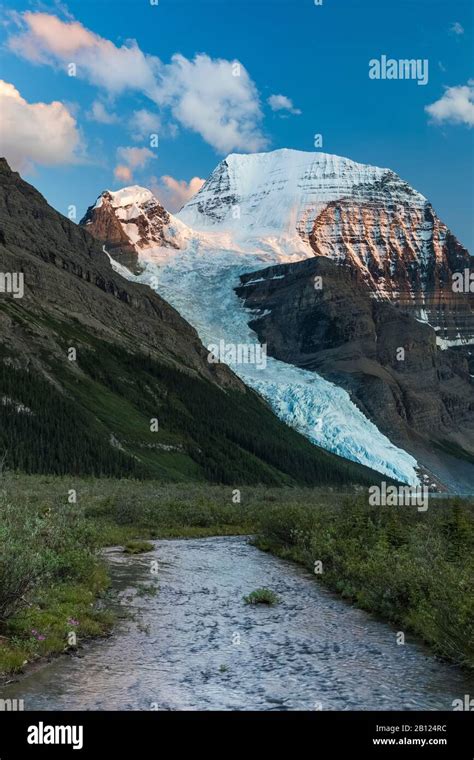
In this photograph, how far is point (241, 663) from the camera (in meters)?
16.1

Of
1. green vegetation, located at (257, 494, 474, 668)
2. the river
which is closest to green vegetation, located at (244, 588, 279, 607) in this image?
the river

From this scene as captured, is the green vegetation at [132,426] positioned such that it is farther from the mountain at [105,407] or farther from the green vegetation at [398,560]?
the green vegetation at [398,560]

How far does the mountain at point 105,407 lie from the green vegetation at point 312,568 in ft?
235

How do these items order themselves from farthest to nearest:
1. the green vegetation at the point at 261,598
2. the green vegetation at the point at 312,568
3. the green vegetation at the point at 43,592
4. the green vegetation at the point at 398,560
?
1. the green vegetation at the point at 261,598
2. the green vegetation at the point at 398,560
3. the green vegetation at the point at 312,568
4. the green vegetation at the point at 43,592

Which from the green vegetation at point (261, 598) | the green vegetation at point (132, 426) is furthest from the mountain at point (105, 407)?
the green vegetation at point (261, 598)

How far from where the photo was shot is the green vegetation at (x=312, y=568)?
51.9ft

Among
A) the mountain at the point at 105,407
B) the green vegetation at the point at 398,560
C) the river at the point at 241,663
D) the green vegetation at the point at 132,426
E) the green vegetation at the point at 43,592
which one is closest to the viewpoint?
the river at the point at 241,663

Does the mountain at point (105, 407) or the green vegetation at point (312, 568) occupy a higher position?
the mountain at point (105, 407)

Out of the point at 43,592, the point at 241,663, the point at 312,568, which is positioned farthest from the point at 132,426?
the point at 241,663

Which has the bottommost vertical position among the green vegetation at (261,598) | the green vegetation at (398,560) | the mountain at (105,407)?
the green vegetation at (261,598)

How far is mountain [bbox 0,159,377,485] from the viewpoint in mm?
117250

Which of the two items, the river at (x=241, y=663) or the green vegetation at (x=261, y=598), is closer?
the river at (x=241, y=663)

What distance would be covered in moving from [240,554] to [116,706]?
2734 centimetres
